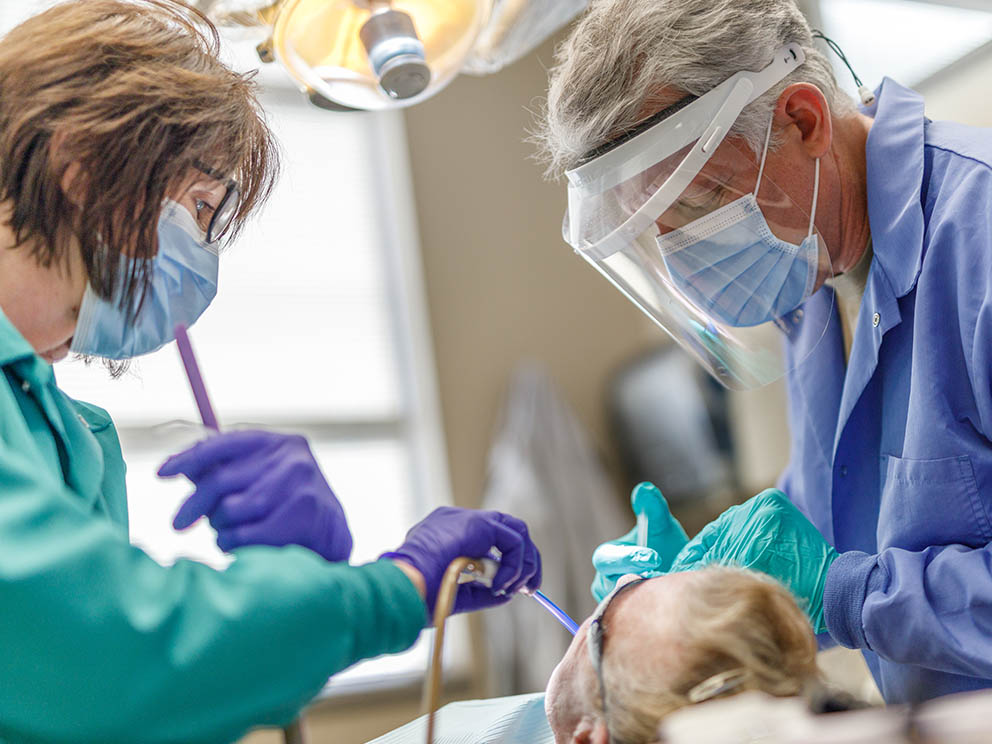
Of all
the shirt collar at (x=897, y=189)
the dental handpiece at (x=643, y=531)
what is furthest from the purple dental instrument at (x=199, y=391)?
the shirt collar at (x=897, y=189)

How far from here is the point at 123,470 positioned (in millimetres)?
1251

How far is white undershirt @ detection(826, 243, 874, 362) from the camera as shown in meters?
1.56

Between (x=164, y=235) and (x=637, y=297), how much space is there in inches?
28.9

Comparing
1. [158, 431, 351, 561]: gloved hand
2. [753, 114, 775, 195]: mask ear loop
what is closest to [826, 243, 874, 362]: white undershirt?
[753, 114, 775, 195]: mask ear loop

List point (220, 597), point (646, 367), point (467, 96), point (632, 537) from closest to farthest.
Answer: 1. point (220, 597)
2. point (632, 537)
3. point (646, 367)
4. point (467, 96)

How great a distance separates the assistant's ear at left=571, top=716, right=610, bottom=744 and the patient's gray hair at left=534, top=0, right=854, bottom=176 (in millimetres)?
755

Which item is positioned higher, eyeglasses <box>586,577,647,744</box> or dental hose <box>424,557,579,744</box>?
dental hose <box>424,557,579,744</box>

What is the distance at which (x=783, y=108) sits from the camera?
4.66 ft

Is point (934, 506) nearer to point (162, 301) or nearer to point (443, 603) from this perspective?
point (443, 603)

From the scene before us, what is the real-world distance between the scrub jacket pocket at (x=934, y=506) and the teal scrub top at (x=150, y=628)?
28.8 inches

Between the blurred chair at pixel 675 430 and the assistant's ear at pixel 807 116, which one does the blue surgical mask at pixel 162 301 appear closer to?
the assistant's ear at pixel 807 116

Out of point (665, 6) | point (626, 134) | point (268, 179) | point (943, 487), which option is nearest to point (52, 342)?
point (268, 179)

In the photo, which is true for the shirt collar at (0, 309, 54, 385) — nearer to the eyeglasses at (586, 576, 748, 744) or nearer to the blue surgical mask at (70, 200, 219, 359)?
the blue surgical mask at (70, 200, 219, 359)

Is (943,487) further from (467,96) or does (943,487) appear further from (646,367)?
(467,96)
